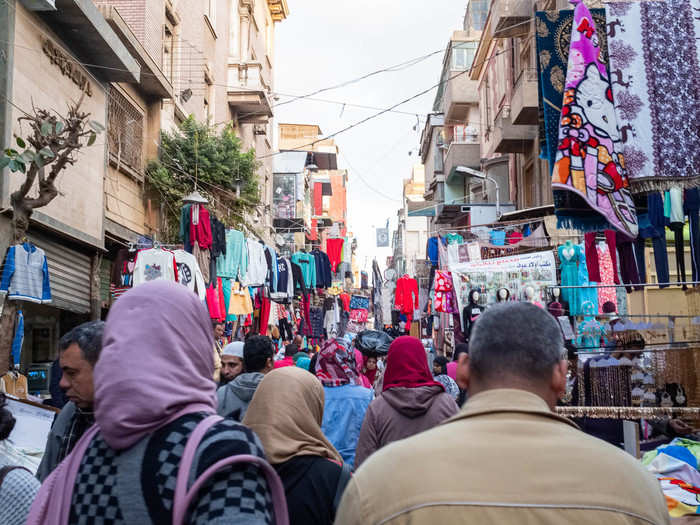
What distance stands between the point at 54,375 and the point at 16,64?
5365 millimetres

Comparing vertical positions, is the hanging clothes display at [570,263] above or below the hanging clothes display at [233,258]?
below

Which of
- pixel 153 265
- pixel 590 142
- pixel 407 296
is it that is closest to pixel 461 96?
pixel 407 296

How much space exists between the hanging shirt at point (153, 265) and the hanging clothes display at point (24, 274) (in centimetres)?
274

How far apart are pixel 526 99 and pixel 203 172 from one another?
784 cm

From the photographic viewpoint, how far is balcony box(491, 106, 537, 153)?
70.0ft

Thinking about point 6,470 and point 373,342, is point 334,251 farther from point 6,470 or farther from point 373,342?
point 6,470

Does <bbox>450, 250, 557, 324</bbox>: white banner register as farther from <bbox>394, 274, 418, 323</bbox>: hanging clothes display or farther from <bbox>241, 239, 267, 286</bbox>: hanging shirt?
<bbox>394, 274, 418, 323</bbox>: hanging clothes display

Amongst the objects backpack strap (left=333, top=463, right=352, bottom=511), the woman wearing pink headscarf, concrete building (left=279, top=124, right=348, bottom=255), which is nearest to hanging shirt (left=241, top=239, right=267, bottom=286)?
backpack strap (left=333, top=463, right=352, bottom=511)

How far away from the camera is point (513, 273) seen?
11961 mm

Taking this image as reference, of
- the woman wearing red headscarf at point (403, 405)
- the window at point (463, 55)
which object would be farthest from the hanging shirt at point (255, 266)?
the window at point (463, 55)

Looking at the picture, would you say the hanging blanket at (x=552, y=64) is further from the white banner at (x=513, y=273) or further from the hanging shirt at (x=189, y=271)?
the hanging shirt at (x=189, y=271)

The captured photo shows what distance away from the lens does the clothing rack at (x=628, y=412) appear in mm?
6047

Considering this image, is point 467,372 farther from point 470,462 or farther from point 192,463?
point 192,463

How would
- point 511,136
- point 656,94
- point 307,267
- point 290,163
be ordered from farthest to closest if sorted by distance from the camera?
1. point 290,163
2. point 307,267
3. point 511,136
4. point 656,94
